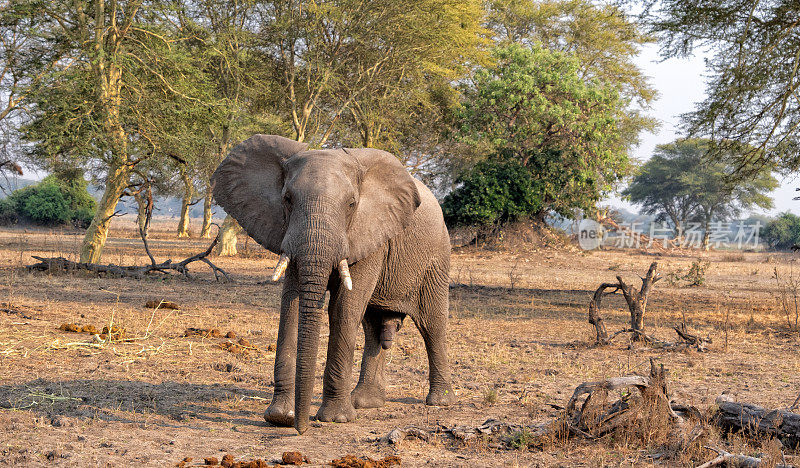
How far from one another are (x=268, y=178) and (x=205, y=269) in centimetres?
1526

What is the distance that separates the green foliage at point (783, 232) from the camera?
61500mm

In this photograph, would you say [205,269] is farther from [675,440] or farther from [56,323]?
[675,440]

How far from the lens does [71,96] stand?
16.6 m

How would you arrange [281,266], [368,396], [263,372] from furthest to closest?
[263,372] < [368,396] < [281,266]

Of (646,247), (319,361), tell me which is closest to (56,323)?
(319,361)

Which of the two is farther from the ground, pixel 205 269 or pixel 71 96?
pixel 71 96

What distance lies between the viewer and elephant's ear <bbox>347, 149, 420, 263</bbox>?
235 inches

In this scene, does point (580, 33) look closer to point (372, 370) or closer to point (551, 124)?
point (551, 124)

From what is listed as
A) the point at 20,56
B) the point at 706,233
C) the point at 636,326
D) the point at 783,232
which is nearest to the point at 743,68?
the point at 636,326

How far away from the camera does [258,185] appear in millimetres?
6312

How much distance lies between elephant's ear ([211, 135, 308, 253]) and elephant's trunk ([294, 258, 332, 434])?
726 mm

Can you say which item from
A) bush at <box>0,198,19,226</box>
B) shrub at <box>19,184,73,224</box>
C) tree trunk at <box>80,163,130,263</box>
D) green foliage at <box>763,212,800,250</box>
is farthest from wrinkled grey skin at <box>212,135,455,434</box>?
green foliage at <box>763,212,800,250</box>

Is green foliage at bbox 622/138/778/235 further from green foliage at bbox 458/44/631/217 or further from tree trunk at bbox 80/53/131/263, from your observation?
tree trunk at bbox 80/53/131/263

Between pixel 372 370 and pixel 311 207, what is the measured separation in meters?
2.31
